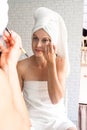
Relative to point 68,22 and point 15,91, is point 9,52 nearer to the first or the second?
point 15,91

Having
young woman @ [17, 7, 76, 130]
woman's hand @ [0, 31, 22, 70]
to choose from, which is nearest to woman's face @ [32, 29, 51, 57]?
young woman @ [17, 7, 76, 130]

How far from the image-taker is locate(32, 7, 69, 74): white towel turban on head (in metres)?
1.10

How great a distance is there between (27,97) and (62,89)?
6.9 inches

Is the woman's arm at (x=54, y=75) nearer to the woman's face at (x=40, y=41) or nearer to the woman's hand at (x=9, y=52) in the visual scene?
the woman's face at (x=40, y=41)

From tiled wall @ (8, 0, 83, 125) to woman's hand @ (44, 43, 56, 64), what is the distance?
11cm

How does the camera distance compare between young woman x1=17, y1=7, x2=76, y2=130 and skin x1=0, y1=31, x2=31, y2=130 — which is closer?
skin x1=0, y1=31, x2=31, y2=130

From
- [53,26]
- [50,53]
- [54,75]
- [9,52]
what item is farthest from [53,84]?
[9,52]

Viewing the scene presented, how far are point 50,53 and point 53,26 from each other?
0.42 ft

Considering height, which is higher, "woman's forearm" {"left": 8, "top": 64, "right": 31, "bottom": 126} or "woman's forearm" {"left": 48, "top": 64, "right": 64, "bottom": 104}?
"woman's forearm" {"left": 8, "top": 64, "right": 31, "bottom": 126}

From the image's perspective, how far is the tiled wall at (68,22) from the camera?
1197mm

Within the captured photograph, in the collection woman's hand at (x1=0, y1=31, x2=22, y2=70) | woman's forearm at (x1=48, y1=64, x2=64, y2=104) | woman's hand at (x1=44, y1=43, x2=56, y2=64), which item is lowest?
woman's forearm at (x1=48, y1=64, x2=64, y2=104)

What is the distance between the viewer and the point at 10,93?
521 millimetres

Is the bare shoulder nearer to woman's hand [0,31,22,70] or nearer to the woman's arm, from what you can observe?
the woman's arm

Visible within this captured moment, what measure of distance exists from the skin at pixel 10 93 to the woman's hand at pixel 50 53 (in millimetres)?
511
